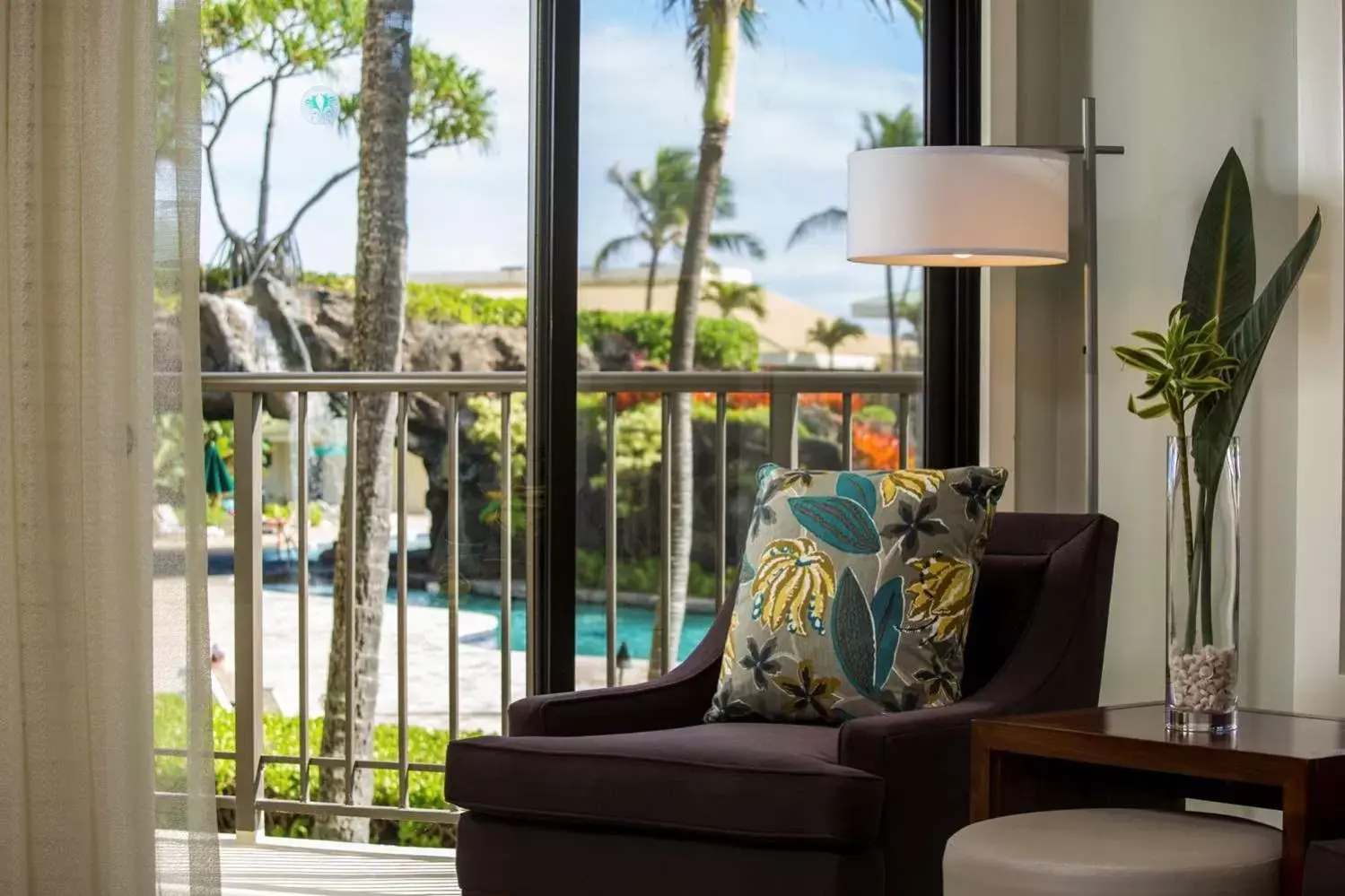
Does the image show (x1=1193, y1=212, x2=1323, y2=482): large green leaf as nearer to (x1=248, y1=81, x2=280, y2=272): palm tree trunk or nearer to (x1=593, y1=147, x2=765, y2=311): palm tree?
(x1=593, y1=147, x2=765, y2=311): palm tree

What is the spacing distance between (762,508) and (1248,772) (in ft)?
3.54

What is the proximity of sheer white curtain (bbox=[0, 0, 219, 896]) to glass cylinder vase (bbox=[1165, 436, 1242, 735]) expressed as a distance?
1.66m

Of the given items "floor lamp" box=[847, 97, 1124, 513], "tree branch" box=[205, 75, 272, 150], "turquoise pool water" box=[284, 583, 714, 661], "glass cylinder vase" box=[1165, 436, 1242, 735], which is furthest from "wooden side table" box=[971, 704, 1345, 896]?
"tree branch" box=[205, 75, 272, 150]

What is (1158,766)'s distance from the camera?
224 cm

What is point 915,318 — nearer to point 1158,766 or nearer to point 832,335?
point 832,335

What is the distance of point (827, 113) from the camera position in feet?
12.3

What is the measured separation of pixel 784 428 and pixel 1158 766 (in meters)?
1.58

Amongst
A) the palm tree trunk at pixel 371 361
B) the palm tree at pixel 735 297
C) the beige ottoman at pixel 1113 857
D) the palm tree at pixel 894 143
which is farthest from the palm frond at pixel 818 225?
the beige ottoman at pixel 1113 857

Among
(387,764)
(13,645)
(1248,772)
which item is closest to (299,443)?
(387,764)

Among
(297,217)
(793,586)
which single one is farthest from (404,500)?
(793,586)

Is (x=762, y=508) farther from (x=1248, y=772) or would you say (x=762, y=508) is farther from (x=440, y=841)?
(x=440, y=841)

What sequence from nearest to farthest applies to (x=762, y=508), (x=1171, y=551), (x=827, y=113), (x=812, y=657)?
(x=1171, y=551), (x=812, y=657), (x=762, y=508), (x=827, y=113)

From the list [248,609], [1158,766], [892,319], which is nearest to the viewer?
[1158,766]

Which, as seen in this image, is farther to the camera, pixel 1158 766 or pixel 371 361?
pixel 371 361
